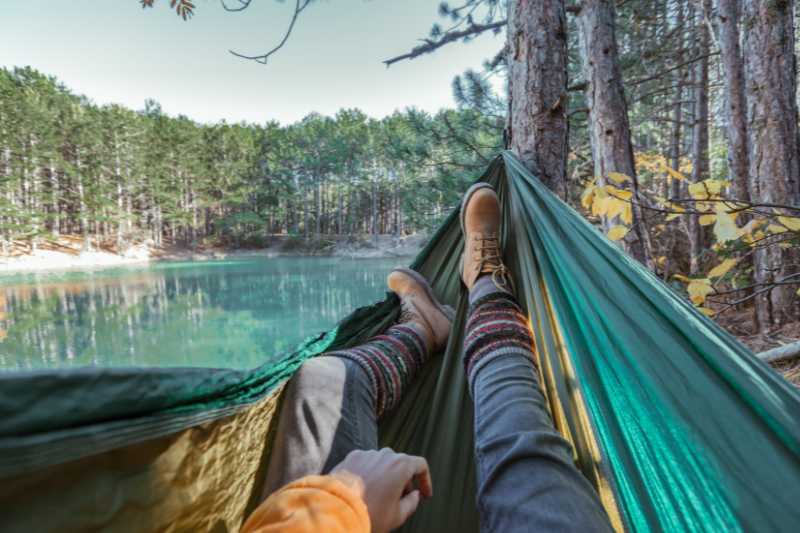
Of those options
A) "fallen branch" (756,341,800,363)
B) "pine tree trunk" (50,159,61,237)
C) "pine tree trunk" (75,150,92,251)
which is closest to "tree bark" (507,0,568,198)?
"fallen branch" (756,341,800,363)

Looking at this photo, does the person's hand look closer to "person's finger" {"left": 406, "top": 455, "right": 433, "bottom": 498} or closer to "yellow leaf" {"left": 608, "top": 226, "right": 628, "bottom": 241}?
"person's finger" {"left": 406, "top": 455, "right": 433, "bottom": 498}

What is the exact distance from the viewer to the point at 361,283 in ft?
34.8

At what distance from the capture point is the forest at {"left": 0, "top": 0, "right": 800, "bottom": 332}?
1013 mm

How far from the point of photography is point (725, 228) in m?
0.61

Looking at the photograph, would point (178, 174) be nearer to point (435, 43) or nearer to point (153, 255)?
point (153, 255)

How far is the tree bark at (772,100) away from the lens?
4.98 feet

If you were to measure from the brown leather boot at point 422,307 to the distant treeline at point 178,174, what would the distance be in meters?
11.5

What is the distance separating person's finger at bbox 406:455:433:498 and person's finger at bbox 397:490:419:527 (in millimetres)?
24

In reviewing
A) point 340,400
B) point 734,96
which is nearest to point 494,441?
point 340,400

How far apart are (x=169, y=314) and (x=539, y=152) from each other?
28.1 ft

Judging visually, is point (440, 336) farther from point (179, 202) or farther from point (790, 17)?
point (179, 202)

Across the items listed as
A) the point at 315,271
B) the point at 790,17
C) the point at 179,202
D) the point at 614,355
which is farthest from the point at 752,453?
the point at 179,202

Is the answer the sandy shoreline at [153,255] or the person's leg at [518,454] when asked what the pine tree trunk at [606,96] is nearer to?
the person's leg at [518,454]

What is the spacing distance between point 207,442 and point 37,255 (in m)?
20.1
